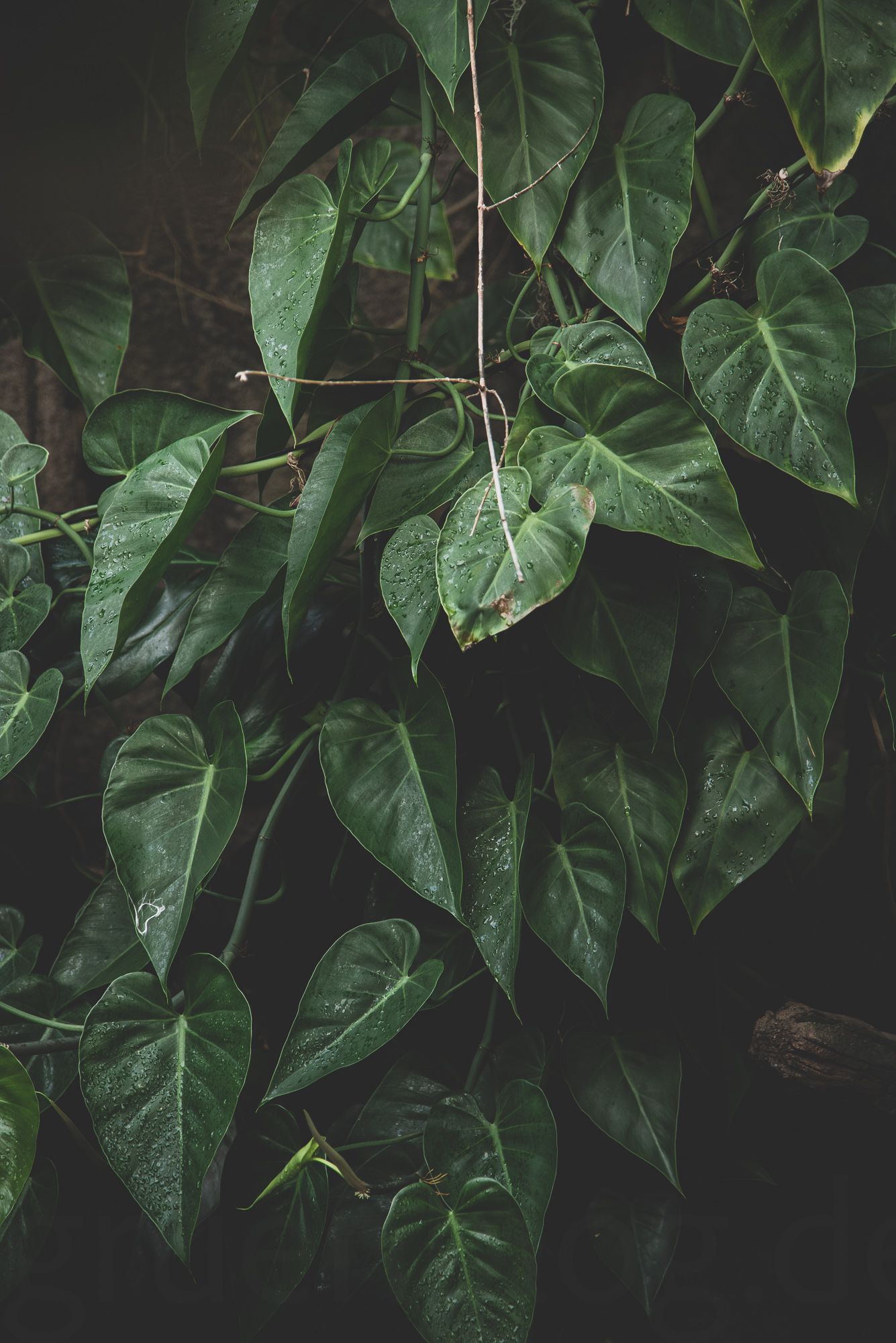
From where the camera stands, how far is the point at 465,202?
1.68 meters

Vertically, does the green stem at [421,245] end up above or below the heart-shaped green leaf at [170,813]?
above

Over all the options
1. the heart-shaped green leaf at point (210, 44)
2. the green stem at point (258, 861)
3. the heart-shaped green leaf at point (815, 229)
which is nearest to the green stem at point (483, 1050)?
the green stem at point (258, 861)

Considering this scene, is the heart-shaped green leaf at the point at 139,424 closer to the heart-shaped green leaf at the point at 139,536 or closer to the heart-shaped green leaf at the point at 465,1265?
the heart-shaped green leaf at the point at 139,536

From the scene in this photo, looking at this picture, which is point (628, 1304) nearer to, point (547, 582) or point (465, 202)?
point (547, 582)

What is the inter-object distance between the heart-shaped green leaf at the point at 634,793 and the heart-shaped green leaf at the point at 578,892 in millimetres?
31

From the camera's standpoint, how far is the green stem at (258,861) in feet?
3.54

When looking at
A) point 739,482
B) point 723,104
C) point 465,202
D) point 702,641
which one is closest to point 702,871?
point 702,641

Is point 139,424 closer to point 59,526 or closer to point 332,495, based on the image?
point 59,526

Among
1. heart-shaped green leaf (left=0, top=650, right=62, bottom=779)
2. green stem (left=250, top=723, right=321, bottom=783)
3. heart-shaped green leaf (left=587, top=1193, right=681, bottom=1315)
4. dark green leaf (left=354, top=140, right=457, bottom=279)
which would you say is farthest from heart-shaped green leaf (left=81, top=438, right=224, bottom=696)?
heart-shaped green leaf (left=587, top=1193, right=681, bottom=1315)

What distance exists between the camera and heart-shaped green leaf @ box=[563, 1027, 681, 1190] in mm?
1062

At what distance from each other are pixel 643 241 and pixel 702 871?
0.71 m

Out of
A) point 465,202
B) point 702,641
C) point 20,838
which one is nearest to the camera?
point 702,641

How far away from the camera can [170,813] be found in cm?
101

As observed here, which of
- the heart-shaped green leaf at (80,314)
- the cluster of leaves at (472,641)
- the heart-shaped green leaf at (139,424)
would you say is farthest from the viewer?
the heart-shaped green leaf at (80,314)
